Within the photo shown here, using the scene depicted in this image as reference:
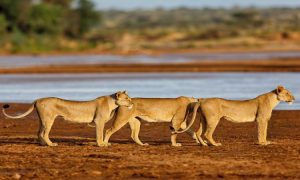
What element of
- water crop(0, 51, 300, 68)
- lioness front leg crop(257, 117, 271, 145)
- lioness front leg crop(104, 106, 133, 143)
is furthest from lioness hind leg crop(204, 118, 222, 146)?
water crop(0, 51, 300, 68)

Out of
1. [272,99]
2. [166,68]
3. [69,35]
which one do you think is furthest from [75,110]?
[69,35]

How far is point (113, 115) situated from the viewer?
16.2 meters

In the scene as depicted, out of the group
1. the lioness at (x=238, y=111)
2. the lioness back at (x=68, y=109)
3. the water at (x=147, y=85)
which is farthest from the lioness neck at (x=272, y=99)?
the water at (x=147, y=85)

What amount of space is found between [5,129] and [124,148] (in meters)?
4.76

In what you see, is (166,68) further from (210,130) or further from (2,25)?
(2,25)

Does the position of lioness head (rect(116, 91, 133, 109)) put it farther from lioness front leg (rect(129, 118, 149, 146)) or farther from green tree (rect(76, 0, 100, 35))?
green tree (rect(76, 0, 100, 35))

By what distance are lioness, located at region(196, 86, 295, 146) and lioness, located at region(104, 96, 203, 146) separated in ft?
1.08

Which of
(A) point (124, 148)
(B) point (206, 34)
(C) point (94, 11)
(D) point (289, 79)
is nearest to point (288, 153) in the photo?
(A) point (124, 148)

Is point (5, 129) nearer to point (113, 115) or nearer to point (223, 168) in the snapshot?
point (113, 115)

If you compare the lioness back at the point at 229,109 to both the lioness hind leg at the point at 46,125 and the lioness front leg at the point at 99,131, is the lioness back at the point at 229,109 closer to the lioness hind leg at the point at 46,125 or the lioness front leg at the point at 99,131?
the lioness front leg at the point at 99,131

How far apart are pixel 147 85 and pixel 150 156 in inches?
672

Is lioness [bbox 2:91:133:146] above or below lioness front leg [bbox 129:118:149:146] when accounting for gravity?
above

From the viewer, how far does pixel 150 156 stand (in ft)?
46.4

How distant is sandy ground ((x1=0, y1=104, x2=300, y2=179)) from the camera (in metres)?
12.4
